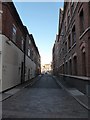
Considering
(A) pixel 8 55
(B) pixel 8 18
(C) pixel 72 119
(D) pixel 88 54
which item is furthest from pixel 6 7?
(C) pixel 72 119

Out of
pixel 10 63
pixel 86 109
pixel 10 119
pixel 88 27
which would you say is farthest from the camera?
pixel 10 63

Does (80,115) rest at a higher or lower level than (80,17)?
lower

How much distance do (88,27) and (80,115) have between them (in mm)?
7284

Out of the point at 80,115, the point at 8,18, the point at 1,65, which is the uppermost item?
the point at 8,18

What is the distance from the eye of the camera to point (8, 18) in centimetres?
1764

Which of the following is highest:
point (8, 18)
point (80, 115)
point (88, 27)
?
point (8, 18)

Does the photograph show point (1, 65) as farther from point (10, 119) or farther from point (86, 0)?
point (10, 119)

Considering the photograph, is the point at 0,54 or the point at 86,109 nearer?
the point at 86,109

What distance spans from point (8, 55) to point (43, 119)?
36.7 feet

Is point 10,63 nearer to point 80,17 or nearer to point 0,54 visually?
point 0,54

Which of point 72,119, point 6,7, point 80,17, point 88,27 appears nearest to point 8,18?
point 6,7

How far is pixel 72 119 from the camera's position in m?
7.40

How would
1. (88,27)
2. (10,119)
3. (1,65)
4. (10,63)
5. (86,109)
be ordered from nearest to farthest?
1. (10,119)
2. (86,109)
3. (88,27)
4. (1,65)
5. (10,63)

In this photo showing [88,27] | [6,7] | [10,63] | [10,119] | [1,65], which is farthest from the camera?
[10,63]
